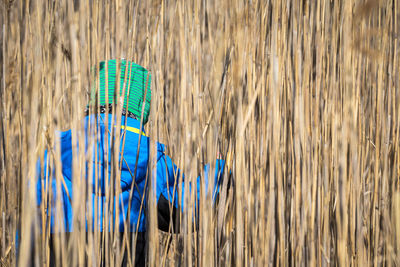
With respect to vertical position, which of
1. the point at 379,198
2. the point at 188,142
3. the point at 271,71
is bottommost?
the point at 379,198

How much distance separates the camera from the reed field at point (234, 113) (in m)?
0.62

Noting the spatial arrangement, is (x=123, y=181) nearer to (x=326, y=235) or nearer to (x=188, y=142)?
(x=188, y=142)

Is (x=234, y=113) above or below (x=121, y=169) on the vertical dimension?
above

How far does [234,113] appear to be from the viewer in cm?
74

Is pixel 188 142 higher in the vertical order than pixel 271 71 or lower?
lower

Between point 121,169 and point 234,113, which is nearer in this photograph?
point 234,113

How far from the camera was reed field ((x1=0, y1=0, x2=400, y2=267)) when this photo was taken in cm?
62

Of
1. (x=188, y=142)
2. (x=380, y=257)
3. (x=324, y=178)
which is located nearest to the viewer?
(x=188, y=142)

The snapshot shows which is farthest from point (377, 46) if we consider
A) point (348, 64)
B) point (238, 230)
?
point (238, 230)

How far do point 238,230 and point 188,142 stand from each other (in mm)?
179

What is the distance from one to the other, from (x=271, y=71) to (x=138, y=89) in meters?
0.50

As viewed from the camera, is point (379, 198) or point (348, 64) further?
point (379, 198)

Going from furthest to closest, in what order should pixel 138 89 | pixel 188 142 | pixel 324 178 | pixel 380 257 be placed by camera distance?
pixel 138 89 → pixel 380 257 → pixel 324 178 → pixel 188 142

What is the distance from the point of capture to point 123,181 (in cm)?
89
